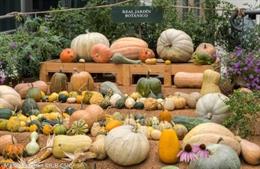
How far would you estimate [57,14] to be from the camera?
8.59 metres

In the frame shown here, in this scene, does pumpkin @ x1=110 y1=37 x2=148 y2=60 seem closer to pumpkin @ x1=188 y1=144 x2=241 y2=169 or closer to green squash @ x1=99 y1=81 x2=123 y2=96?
green squash @ x1=99 y1=81 x2=123 y2=96

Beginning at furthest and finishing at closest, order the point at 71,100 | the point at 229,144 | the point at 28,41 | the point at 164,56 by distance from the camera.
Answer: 1. the point at 28,41
2. the point at 164,56
3. the point at 71,100
4. the point at 229,144

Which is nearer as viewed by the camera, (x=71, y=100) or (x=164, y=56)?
(x=71, y=100)

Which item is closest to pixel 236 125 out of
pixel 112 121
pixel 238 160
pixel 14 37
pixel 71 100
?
pixel 238 160

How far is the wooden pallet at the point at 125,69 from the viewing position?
6926 millimetres

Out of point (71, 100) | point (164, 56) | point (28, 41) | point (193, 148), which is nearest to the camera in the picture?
point (193, 148)

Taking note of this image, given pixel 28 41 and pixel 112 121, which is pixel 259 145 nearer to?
pixel 112 121

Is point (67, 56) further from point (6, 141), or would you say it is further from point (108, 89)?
point (6, 141)

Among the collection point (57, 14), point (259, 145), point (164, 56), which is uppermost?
point (57, 14)

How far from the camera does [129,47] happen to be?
24.2 ft

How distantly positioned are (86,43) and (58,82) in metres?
0.87

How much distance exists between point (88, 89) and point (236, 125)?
7.64 feet

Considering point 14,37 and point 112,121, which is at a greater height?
point 14,37

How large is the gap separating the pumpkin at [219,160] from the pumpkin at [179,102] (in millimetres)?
1665
